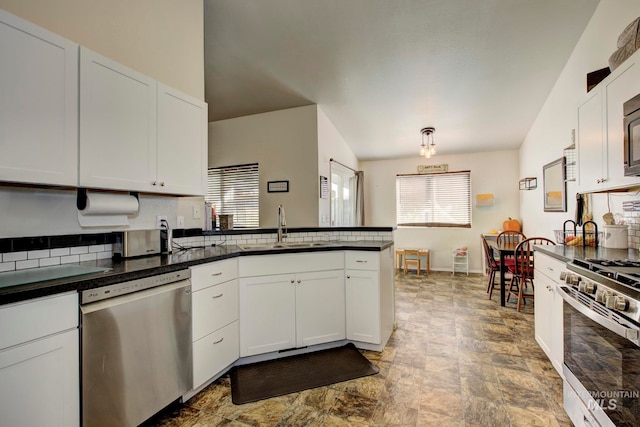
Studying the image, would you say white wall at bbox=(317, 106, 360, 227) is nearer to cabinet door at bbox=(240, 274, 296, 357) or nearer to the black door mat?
cabinet door at bbox=(240, 274, 296, 357)

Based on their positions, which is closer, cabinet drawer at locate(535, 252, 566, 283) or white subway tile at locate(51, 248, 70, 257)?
white subway tile at locate(51, 248, 70, 257)

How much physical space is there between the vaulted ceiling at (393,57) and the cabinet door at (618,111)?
957 mm

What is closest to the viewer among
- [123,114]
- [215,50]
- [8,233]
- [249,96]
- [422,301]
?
[8,233]

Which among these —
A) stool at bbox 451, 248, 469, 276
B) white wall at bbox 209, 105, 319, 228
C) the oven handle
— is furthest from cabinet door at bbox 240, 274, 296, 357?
stool at bbox 451, 248, 469, 276

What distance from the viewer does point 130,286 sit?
1.50 m

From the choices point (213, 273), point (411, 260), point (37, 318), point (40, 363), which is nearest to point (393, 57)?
point (213, 273)

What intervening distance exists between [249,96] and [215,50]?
31.6 inches

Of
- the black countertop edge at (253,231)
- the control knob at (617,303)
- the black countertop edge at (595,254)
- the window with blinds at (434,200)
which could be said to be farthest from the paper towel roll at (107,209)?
the window with blinds at (434,200)

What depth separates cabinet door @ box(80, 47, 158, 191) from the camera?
159cm

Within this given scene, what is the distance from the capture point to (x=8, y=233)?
4.97ft

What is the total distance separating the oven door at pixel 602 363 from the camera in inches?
44.4

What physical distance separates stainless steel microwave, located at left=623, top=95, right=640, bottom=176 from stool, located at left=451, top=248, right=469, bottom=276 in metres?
4.30

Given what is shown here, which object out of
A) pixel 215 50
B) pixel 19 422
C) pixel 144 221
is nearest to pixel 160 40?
pixel 215 50

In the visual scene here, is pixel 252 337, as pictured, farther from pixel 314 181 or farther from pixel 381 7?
pixel 381 7
